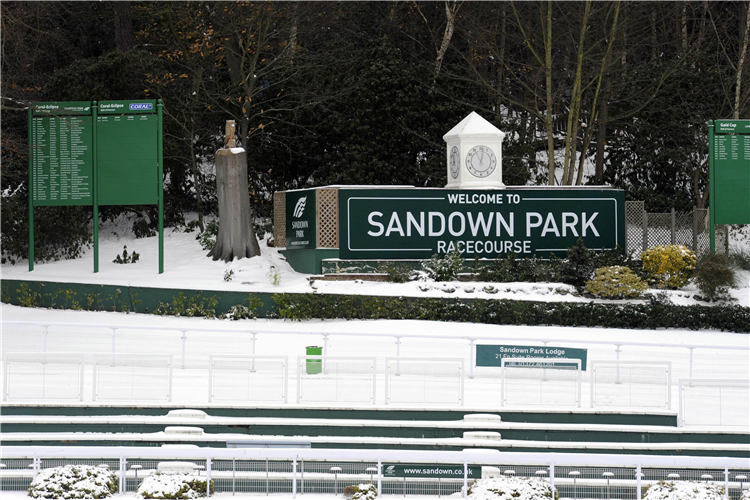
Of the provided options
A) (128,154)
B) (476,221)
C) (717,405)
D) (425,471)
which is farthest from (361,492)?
(128,154)

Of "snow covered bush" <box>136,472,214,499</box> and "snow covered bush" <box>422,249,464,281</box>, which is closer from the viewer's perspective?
"snow covered bush" <box>136,472,214,499</box>

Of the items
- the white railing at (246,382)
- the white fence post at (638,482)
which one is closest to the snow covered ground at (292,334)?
the white railing at (246,382)

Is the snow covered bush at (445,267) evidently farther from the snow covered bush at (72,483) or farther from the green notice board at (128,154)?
the snow covered bush at (72,483)

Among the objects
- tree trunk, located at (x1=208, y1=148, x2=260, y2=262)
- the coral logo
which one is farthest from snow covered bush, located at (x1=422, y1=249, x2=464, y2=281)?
tree trunk, located at (x1=208, y1=148, x2=260, y2=262)

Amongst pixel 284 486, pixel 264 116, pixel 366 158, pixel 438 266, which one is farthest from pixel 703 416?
pixel 264 116

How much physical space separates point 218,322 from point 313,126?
11134mm

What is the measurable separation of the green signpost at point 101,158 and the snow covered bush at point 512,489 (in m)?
15.1

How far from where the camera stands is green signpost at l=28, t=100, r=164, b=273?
74.9ft

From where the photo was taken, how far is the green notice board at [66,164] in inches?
901

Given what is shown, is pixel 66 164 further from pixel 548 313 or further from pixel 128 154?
pixel 548 313

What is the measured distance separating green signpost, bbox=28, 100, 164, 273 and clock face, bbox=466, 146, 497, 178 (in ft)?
27.0

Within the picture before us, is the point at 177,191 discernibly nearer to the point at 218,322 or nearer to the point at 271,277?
the point at 271,277

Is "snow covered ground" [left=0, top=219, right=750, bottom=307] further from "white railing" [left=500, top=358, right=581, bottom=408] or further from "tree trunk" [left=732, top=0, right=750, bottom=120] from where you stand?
"white railing" [left=500, top=358, right=581, bottom=408]

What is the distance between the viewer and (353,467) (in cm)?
1048
